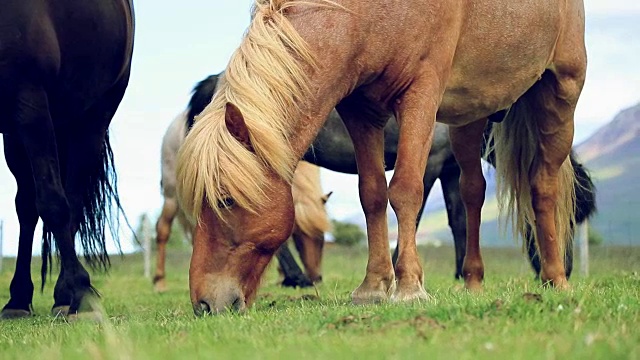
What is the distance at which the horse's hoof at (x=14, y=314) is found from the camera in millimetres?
7738

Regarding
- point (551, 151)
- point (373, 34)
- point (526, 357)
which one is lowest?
point (526, 357)

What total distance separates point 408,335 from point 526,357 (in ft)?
2.29

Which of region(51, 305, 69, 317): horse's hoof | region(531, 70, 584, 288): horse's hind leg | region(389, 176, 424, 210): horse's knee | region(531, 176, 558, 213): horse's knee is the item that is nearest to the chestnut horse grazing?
region(389, 176, 424, 210): horse's knee

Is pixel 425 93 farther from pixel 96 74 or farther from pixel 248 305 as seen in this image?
pixel 96 74

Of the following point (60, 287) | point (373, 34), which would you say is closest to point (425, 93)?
point (373, 34)

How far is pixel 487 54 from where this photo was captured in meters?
6.95

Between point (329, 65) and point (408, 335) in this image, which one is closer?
point (408, 335)

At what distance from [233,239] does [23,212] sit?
126 inches

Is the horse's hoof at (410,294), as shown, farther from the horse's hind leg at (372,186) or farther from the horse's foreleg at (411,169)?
the horse's hind leg at (372,186)

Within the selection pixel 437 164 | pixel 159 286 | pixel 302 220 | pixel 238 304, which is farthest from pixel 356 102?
pixel 159 286

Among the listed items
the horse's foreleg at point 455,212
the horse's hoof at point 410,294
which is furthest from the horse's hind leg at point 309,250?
the horse's hoof at point 410,294

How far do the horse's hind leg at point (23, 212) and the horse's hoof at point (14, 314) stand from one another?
11 centimetres

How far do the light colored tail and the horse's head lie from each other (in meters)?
3.05

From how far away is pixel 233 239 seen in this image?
566 cm
